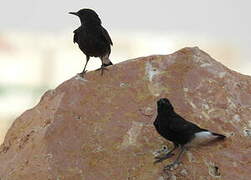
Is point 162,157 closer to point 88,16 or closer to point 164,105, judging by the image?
point 164,105

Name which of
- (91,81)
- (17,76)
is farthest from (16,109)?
(91,81)

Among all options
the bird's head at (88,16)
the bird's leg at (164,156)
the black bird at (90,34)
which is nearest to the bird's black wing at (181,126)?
the bird's leg at (164,156)

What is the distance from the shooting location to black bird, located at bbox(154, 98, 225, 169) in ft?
24.9

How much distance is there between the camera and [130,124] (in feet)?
26.6

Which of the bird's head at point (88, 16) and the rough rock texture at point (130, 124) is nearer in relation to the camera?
the rough rock texture at point (130, 124)

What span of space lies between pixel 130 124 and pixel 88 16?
2084mm

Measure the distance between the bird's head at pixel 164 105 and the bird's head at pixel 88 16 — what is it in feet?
7.61

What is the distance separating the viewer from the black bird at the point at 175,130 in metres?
7.59

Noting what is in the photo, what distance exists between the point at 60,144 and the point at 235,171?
73.1 inches

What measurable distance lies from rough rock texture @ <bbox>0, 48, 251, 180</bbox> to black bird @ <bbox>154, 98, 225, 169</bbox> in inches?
4.8

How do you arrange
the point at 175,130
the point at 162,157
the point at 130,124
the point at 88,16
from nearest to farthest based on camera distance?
the point at 175,130 → the point at 162,157 → the point at 130,124 → the point at 88,16

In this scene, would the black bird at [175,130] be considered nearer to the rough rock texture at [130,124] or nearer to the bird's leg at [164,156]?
Answer: the bird's leg at [164,156]

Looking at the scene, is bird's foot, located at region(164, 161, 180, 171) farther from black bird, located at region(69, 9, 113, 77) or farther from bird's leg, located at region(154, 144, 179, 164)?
black bird, located at region(69, 9, 113, 77)

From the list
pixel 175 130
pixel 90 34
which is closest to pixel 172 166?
pixel 175 130
